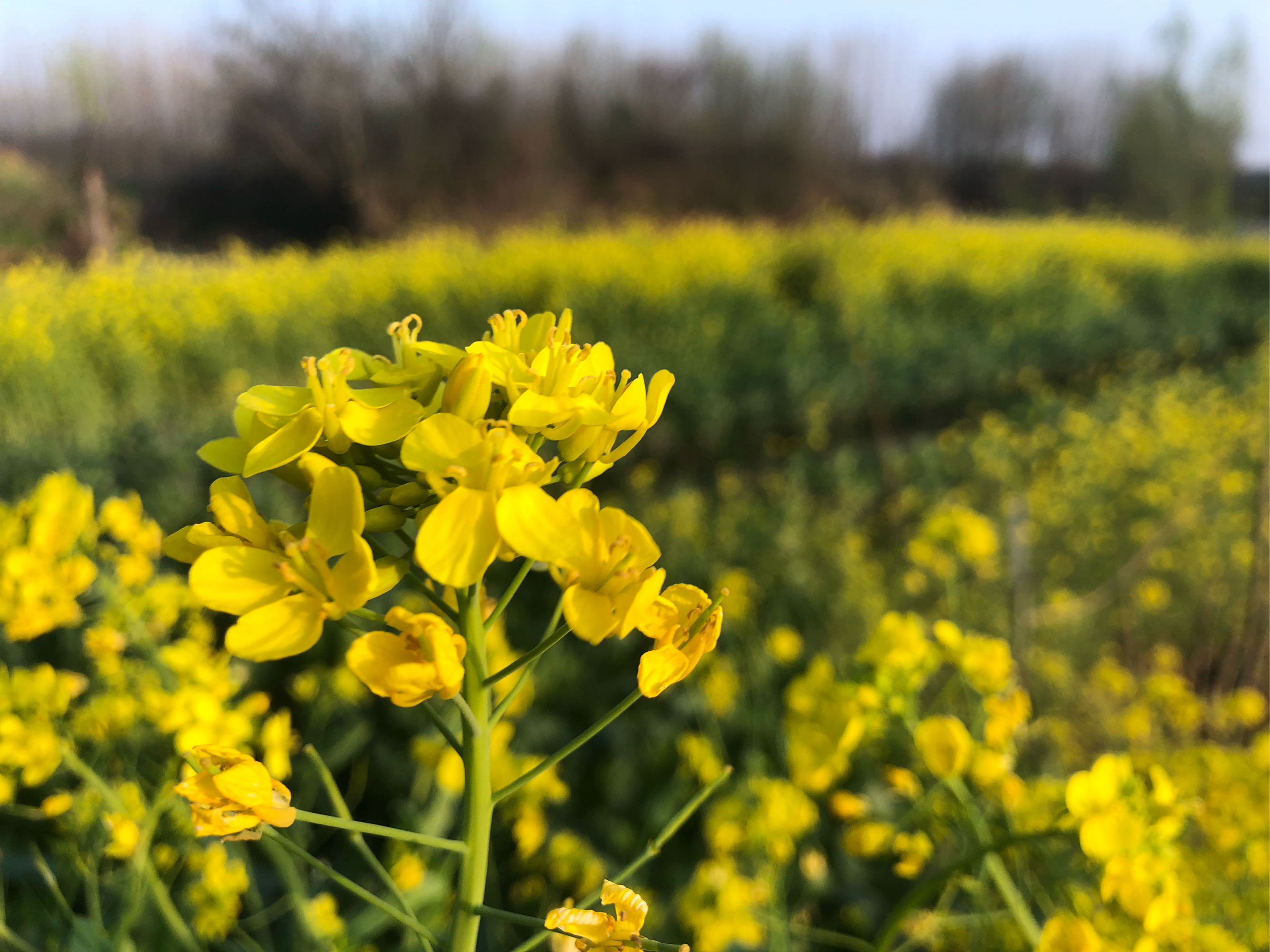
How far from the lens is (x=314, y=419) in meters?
0.38

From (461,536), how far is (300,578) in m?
0.08

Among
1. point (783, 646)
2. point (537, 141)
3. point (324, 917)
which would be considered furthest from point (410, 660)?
point (537, 141)

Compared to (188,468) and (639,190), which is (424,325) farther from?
(639,190)

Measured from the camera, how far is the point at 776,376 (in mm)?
4230

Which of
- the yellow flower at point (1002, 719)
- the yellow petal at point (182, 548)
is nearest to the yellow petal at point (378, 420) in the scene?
the yellow petal at point (182, 548)

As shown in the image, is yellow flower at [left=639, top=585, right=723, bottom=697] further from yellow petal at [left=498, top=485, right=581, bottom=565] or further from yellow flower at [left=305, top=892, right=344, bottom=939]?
yellow flower at [left=305, top=892, right=344, bottom=939]

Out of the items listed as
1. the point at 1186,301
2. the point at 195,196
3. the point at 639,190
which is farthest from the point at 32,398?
the point at 1186,301

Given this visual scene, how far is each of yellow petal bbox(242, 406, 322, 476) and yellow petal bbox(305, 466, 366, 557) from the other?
2cm

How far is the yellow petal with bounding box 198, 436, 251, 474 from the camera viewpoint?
403mm

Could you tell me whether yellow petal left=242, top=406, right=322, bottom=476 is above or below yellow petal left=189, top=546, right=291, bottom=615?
above

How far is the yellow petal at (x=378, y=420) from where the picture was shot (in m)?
0.37

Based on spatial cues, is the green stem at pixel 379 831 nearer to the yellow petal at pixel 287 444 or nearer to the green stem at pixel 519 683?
the green stem at pixel 519 683

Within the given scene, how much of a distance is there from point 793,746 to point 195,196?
3.44 m

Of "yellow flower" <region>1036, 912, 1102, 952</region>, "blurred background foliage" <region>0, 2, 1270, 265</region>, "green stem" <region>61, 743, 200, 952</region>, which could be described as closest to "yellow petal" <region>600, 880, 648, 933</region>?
"yellow flower" <region>1036, 912, 1102, 952</region>
